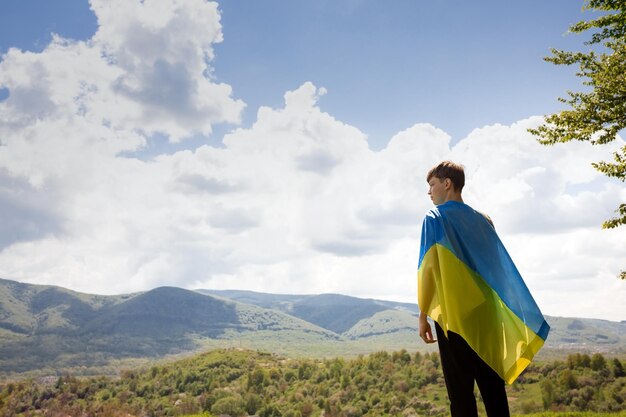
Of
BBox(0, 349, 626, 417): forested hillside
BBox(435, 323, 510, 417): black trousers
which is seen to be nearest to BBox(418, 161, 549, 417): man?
BBox(435, 323, 510, 417): black trousers

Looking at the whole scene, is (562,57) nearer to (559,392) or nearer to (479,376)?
(479,376)

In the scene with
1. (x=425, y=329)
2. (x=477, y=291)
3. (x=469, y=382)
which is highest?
(x=477, y=291)

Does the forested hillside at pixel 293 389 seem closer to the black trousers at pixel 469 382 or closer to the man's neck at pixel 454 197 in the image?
the black trousers at pixel 469 382

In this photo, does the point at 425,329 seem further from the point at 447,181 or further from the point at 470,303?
the point at 447,181

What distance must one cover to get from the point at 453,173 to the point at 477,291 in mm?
1092

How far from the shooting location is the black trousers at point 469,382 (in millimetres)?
3863

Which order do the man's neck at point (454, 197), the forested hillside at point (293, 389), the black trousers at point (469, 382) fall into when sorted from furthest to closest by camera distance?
the forested hillside at point (293, 389) → the man's neck at point (454, 197) → the black trousers at point (469, 382)

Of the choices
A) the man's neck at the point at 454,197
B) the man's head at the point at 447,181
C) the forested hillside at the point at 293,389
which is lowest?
the forested hillside at the point at 293,389

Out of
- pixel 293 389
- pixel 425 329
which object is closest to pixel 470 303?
pixel 425 329

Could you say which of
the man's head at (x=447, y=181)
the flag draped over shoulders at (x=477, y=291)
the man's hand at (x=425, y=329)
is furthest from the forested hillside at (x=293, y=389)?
the man's head at (x=447, y=181)

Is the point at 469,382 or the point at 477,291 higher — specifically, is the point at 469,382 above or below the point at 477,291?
below

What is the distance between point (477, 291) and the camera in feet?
13.2

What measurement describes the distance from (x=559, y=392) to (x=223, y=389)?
8832 cm

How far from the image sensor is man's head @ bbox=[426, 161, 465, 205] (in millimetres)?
4348
